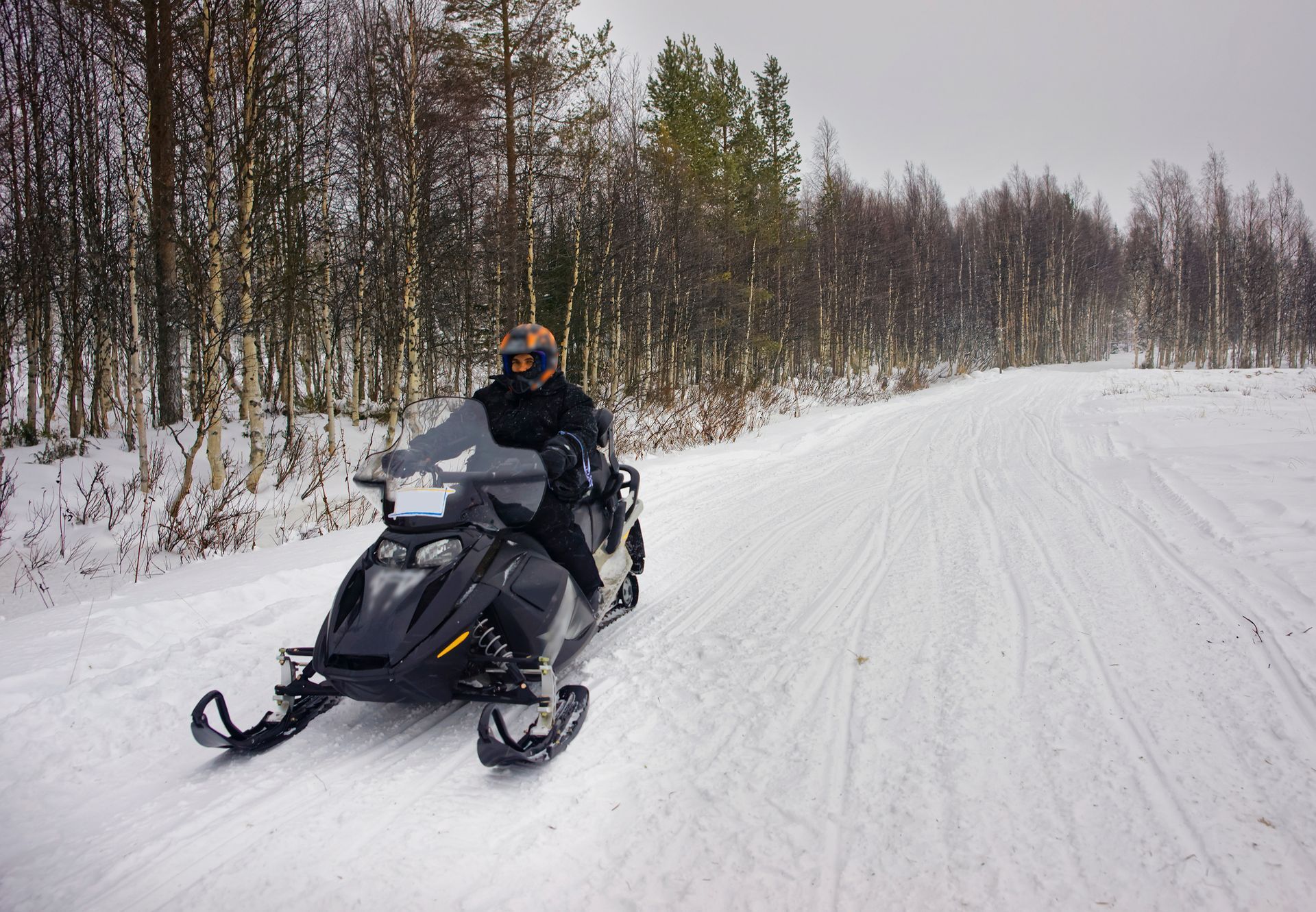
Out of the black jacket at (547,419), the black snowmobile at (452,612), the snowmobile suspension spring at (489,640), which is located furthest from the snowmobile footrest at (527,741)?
the black jacket at (547,419)

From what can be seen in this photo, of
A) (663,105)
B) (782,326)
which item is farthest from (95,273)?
(782,326)

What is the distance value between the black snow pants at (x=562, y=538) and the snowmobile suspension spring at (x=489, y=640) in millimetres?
563

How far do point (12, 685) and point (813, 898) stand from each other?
11.8 feet

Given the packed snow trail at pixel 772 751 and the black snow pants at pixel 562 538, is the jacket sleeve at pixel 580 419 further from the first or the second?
the packed snow trail at pixel 772 751

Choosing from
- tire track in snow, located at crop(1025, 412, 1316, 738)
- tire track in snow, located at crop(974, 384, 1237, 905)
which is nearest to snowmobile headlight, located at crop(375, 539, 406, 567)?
tire track in snow, located at crop(974, 384, 1237, 905)

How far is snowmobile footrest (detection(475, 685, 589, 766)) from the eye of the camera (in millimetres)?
2449

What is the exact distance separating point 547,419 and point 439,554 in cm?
109

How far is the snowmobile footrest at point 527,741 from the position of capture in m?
2.45

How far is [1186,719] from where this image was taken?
106 inches

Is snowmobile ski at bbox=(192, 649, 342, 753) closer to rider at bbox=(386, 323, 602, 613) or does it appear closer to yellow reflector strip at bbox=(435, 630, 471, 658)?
yellow reflector strip at bbox=(435, 630, 471, 658)

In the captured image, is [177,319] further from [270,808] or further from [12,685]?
[270,808]

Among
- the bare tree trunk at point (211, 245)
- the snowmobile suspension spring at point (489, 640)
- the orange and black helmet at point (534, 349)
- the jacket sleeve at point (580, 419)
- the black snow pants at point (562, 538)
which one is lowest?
the snowmobile suspension spring at point (489, 640)

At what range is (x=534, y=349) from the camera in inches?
140

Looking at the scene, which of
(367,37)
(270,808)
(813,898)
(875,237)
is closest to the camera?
(813,898)
